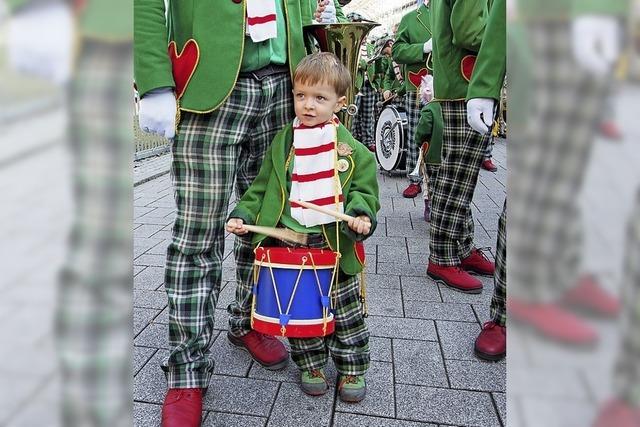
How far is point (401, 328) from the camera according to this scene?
2.75 meters

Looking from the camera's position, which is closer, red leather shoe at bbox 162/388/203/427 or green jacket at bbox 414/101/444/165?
red leather shoe at bbox 162/388/203/427

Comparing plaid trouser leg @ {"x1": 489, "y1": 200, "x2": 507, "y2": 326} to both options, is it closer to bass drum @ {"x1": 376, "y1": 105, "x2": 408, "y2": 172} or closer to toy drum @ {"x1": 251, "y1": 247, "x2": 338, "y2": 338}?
toy drum @ {"x1": 251, "y1": 247, "x2": 338, "y2": 338}

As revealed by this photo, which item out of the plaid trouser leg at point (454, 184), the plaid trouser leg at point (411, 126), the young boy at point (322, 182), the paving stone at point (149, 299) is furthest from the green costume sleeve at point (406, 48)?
the young boy at point (322, 182)

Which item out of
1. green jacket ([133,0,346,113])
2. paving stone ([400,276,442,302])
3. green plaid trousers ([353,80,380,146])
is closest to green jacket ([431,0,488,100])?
paving stone ([400,276,442,302])

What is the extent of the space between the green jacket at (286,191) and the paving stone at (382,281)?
138 centimetres

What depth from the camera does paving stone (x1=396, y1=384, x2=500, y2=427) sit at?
6.55 ft

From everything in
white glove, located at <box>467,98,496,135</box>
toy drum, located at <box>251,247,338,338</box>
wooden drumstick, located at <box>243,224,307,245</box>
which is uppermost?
white glove, located at <box>467,98,496,135</box>
